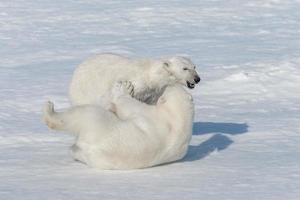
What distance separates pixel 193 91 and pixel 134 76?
5.75 feet

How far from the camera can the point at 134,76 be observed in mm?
6832

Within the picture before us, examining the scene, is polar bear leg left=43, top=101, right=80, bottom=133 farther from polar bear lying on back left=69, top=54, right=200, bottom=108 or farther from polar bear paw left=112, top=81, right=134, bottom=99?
polar bear lying on back left=69, top=54, right=200, bottom=108

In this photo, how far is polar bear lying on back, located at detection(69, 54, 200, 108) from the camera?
266 inches

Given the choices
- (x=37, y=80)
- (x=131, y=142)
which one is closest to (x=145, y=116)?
(x=131, y=142)

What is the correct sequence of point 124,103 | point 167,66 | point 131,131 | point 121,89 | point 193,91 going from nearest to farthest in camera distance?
point 131,131 → point 124,103 → point 121,89 → point 167,66 → point 193,91

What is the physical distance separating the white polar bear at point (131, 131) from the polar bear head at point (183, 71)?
1.06 meters

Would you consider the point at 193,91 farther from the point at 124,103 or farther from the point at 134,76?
the point at 124,103

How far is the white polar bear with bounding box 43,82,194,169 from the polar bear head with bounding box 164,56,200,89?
1058 millimetres

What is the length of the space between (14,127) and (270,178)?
2280 mm

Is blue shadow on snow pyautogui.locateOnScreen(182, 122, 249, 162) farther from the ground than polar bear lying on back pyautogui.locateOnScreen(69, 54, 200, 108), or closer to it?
closer to it

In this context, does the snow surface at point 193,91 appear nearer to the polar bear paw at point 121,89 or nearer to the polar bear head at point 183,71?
the polar bear head at point 183,71

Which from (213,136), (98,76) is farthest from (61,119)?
(213,136)

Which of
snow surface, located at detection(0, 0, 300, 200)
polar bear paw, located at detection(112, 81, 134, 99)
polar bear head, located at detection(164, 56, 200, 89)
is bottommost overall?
snow surface, located at detection(0, 0, 300, 200)

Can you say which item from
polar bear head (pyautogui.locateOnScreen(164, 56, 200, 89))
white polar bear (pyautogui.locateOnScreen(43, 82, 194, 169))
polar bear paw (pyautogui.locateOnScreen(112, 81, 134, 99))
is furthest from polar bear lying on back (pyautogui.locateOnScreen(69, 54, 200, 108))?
white polar bear (pyautogui.locateOnScreen(43, 82, 194, 169))
